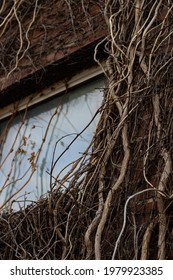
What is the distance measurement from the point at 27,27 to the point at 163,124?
67.0 inches

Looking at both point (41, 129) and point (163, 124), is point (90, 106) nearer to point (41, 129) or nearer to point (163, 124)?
point (41, 129)

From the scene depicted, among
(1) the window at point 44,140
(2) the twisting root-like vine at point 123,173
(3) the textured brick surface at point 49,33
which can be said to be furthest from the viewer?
(3) the textured brick surface at point 49,33

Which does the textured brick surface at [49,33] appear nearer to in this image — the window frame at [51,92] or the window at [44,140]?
the window frame at [51,92]

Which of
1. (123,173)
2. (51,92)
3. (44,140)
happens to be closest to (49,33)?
(51,92)

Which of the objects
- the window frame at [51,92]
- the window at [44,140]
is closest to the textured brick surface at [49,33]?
the window frame at [51,92]

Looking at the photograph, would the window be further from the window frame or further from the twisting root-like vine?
the twisting root-like vine

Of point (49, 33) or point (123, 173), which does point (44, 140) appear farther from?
point (123, 173)

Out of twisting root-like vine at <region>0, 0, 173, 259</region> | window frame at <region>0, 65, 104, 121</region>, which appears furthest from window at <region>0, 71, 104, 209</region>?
twisting root-like vine at <region>0, 0, 173, 259</region>

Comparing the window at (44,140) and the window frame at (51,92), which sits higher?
the window frame at (51,92)

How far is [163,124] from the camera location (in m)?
4.00

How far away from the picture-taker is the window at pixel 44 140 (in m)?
4.68

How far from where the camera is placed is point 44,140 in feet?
16.1
